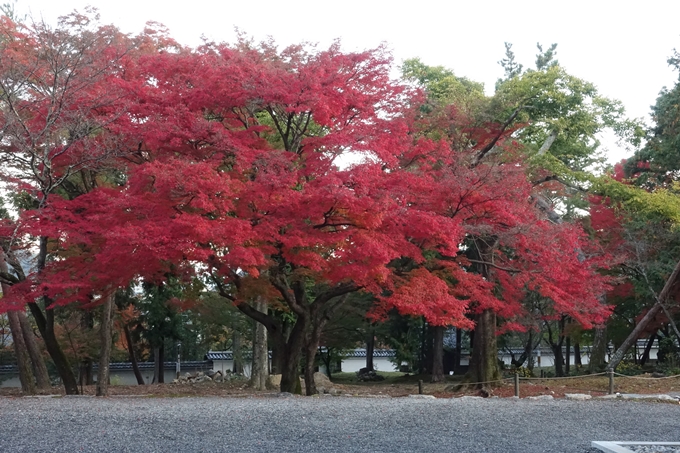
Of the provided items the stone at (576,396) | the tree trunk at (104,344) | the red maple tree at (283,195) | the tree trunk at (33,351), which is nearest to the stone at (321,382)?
the red maple tree at (283,195)

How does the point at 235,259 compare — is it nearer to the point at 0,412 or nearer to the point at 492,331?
the point at 0,412

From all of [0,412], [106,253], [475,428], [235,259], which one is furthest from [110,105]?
[475,428]

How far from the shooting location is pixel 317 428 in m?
7.67

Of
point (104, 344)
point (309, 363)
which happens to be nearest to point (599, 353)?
point (309, 363)

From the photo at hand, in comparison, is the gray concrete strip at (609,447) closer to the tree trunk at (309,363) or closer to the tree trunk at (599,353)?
the tree trunk at (309,363)

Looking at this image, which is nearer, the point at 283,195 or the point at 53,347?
the point at 283,195

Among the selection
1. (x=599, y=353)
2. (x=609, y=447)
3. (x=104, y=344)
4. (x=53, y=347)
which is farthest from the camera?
(x=599, y=353)

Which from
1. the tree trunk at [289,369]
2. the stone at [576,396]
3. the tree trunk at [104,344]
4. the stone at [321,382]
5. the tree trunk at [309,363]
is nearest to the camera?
the stone at [576,396]

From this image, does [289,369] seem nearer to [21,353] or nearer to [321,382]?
[321,382]

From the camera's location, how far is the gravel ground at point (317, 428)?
671 centimetres

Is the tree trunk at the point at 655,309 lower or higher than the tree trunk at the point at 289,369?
higher

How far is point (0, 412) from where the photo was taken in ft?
28.4

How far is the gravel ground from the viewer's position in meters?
6.71

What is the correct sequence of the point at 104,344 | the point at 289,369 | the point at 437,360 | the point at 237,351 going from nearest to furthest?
the point at 289,369 → the point at 104,344 → the point at 437,360 → the point at 237,351
